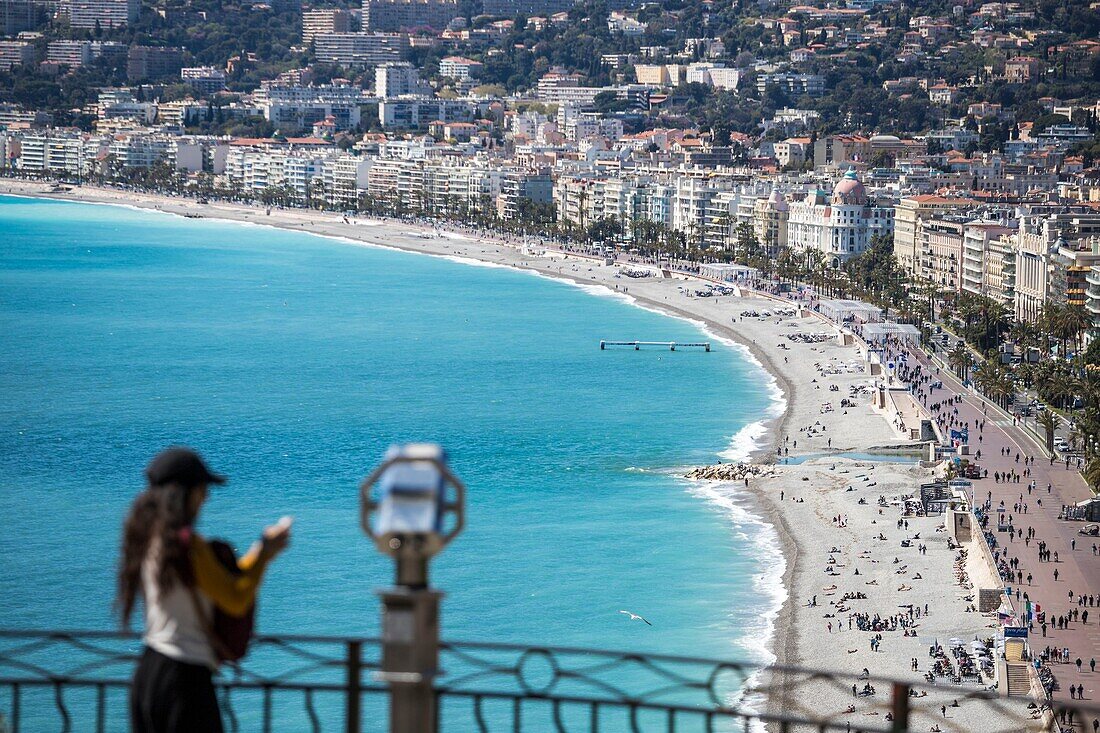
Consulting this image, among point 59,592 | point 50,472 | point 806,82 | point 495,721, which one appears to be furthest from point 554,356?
point 806,82

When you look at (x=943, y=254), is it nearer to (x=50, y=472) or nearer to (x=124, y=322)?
(x=124, y=322)

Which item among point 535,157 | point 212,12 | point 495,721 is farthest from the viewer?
point 212,12

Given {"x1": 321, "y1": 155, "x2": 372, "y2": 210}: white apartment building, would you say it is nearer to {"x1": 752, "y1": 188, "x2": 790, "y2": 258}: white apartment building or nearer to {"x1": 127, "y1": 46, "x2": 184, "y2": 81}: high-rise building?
{"x1": 752, "y1": 188, "x2": 790, "y2": 258}: white apartment building

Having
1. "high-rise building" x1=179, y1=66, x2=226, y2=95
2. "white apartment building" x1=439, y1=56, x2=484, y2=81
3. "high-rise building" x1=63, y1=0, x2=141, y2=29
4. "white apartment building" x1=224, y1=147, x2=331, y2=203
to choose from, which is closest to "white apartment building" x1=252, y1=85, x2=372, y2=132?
"white apartment building" x1=439, y1=56, x2=484, y2=81

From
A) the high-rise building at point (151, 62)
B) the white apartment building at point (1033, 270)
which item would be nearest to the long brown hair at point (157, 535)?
the white apartment building at point (1033, 270)

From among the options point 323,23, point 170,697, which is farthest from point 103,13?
point 170,697

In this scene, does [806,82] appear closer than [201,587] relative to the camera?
No
